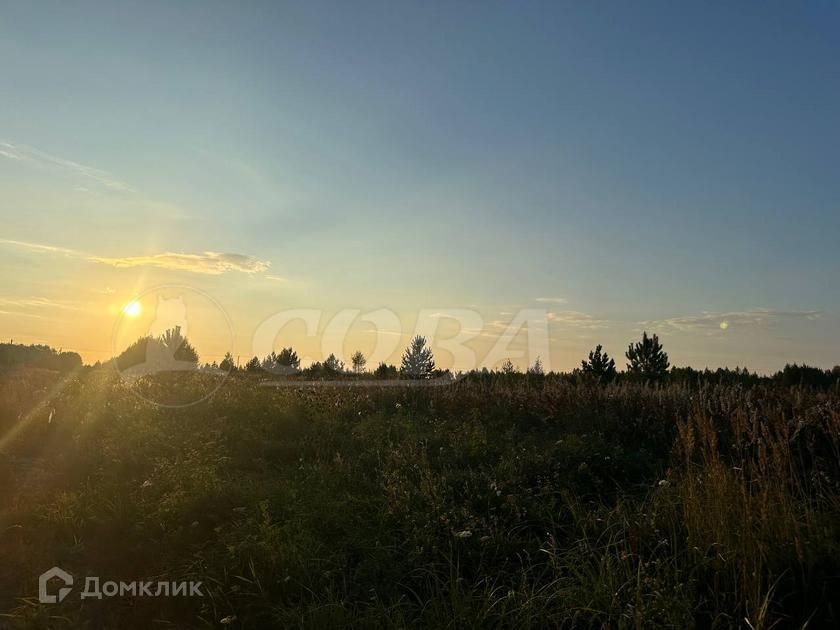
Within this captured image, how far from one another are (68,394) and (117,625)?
348 inches

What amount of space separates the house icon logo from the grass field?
0.08m

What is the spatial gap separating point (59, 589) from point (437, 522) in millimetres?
2845

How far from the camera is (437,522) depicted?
Result: 4633mm

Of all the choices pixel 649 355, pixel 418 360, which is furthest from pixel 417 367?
pixel 649 355

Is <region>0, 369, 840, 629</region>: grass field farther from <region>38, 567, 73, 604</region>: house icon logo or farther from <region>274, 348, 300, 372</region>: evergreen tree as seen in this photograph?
<region>274, 348, 300, 372</region>: evergreen tree

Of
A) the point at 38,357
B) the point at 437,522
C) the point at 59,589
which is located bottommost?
the point at 59,589

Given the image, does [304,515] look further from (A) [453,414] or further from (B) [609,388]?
(B) [609,388]

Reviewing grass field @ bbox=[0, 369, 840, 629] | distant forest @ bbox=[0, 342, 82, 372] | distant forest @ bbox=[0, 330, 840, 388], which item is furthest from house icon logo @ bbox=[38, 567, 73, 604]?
distant forest @ bbox=[0, 342, 82, 372]

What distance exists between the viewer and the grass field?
344cm

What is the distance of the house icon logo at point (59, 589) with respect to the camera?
4094 mm

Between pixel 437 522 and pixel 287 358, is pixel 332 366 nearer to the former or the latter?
pixel 287 358

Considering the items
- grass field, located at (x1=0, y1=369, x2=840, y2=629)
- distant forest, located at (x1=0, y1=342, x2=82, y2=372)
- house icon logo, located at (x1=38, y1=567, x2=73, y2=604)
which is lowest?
house icon logo, located at (x1=38, y1=567, x2=73, y2=604)

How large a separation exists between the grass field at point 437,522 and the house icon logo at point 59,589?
83mm

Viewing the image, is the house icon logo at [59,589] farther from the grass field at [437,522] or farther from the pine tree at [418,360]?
the pine tree at [418,360]
